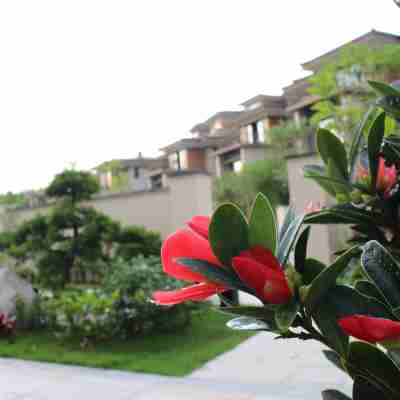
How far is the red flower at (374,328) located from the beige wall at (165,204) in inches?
363

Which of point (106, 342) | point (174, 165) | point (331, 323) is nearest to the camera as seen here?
point (331, 323)

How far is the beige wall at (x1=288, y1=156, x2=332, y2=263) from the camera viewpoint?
9.45 meters

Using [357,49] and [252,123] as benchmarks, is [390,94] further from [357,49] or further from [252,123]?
[252,123]

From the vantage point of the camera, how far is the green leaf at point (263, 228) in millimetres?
692

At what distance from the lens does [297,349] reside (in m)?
5.54

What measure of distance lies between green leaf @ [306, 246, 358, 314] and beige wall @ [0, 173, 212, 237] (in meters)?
9.12

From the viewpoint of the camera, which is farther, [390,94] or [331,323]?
[390,94]

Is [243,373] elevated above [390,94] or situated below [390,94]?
below

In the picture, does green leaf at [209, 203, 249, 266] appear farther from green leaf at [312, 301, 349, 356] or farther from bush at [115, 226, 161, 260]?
bush at [115, 226, 161, 260]

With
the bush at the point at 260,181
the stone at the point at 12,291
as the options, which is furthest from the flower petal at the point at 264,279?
the bush at the point at 260,181

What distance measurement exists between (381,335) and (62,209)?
26.6 ft

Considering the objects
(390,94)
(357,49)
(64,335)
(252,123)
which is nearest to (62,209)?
(64,335)

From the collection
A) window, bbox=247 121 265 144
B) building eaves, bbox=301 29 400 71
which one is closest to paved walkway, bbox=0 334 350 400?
building eaves, bbox=301 29 400 71

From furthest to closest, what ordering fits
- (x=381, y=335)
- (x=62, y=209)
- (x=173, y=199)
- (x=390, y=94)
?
1. (x=173, y=199)
2. (x=62, y=209)
3. (x=390, y=94)
4. (x=381, y=335)
